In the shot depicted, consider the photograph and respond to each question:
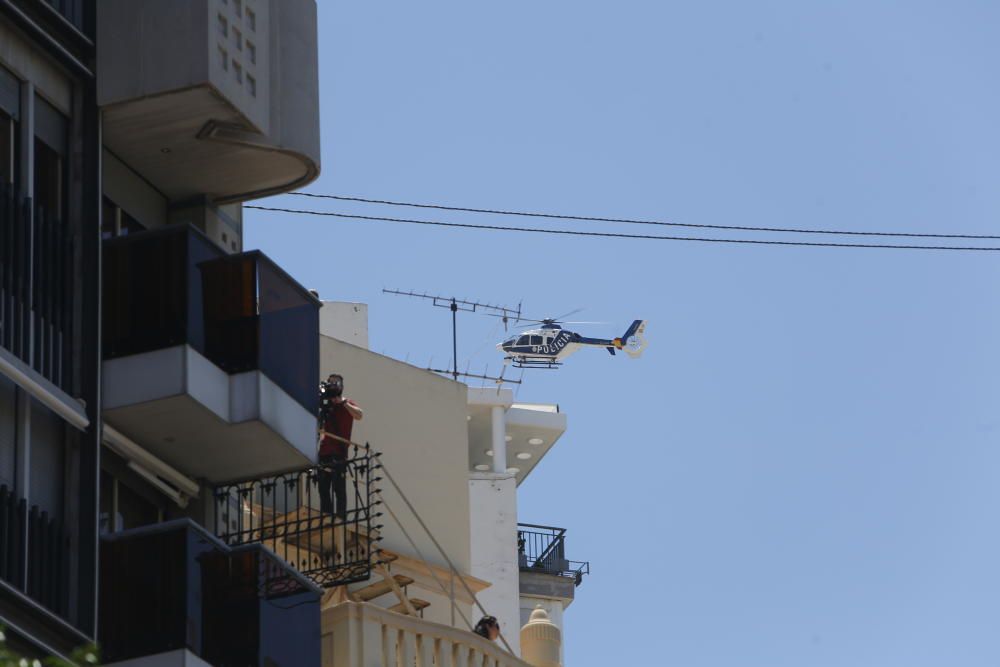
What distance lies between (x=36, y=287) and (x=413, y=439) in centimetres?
1350

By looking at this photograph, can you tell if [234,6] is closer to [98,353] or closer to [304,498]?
[98,353]

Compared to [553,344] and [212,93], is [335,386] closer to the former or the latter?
[212,93]

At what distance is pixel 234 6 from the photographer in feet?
65.0

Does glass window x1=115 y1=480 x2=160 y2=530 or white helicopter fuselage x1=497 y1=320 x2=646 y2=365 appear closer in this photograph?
glass window x1=115 y1=480 x2=160 y2=530

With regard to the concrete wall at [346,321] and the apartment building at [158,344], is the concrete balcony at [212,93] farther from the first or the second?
the concrete wall at [346,321]

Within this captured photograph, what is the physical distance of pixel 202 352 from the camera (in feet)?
62.5

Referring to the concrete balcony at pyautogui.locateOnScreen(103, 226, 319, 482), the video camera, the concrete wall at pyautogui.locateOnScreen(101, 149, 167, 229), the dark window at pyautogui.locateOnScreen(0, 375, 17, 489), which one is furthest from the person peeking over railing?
the dark window at pyautogui.locateOnScreen(0, 375, 17, 489)

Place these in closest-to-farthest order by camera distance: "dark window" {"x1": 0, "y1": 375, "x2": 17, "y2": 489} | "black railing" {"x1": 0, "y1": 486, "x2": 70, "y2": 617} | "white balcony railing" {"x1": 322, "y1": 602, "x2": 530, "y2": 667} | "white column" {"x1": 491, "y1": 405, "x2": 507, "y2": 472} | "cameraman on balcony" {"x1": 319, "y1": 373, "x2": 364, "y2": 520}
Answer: "black railing" {"x1": 0, "y1": 486, "x2": 70, "y2": 617}, "dark window" {"x1": 0, "y1": 375, "x2": 17, "y2": 489}, "white balcony railing" {"x1": 322, "y1": 602, "x2": 530, "y2": 667}, "cameraman on balcony" {"x1": 319, "y1": 373, "x2": 364, "y2": 520}, "white column" {"x1": 491, "y1": 405, "x2": 507, "y2": 472}

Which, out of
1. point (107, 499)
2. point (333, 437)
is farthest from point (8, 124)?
point (333, 437)

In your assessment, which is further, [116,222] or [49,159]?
[116,222]

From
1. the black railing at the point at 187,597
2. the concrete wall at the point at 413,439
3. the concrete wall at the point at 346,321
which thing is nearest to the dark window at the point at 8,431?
the black railing at the point at 187,597

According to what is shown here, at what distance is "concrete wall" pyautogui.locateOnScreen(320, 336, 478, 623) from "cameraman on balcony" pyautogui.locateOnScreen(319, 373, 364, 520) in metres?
5.55

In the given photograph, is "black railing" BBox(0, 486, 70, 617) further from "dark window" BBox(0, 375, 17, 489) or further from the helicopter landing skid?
the helicopter landing skid

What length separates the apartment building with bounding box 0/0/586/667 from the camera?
57.9 ft
